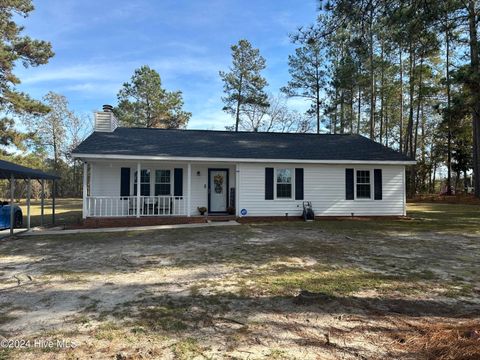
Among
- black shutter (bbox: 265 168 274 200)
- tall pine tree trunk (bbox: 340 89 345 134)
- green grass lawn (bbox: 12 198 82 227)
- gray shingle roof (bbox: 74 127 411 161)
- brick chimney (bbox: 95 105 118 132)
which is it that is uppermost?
tall pine tree trunk (bbox: 340 89 345 134)

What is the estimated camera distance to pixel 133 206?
1295 centimetres

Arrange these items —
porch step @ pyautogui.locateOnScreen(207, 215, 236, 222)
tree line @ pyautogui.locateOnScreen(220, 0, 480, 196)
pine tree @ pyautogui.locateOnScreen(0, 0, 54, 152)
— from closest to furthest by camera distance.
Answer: porch step @ pyautogui.locateOnScreen(207, 215, 236, 222)
pine tree @ pyautogui.locateOnScreen(0, 0, 54, 152)
tree line @ pyautogui.locateOnScreen(220, 0, 480, 196)

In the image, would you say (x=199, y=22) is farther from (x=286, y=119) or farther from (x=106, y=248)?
(x=286, y=119)

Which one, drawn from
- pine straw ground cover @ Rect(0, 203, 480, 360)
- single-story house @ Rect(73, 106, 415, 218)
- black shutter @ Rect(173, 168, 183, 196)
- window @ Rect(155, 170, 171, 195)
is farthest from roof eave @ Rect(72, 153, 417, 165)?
pine straw ground cover @ Rect(0, 203, 480, 360)

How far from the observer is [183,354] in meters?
2.95

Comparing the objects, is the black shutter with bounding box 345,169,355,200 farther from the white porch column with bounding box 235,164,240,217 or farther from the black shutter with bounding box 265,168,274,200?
the white porch column with bounding box 235,164,240,217

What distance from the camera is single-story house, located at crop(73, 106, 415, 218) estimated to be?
12930 millimetres

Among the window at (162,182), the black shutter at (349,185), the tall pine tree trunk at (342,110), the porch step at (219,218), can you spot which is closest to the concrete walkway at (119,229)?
the porch step at (219,218)

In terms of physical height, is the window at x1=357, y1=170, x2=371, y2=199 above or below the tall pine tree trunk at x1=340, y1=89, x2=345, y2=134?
below

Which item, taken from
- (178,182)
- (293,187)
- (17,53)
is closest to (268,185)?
(293,187)

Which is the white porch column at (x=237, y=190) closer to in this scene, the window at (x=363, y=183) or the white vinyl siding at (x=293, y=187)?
the white vinyl siding at (x=293, y=187)

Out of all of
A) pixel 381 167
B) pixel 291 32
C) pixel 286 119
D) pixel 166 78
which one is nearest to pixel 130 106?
pixel 166 78

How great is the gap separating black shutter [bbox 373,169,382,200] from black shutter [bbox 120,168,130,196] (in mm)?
10290

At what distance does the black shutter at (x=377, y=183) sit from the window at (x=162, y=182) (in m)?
8.70
